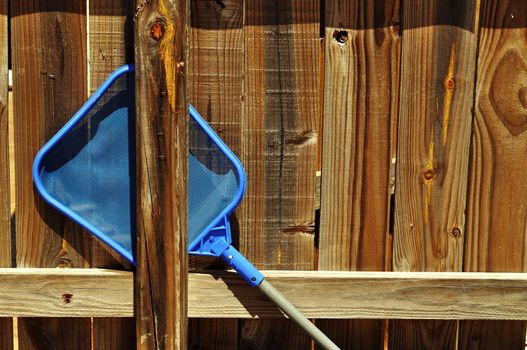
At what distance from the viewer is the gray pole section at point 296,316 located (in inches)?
92.5

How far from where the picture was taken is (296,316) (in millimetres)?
2350

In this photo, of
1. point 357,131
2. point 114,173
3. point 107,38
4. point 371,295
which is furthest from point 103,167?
point 371,295

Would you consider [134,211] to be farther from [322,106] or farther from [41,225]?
[322,106]

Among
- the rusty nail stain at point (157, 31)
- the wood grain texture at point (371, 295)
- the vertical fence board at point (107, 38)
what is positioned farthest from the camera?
the wood grain texture at point (371, 295)

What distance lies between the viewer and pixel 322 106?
7.98ft

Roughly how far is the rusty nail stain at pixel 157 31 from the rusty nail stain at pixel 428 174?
3.32ft

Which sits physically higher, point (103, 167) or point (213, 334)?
point (103, 167)

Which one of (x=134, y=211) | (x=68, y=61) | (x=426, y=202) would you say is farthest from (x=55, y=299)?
(x=426, y=202)

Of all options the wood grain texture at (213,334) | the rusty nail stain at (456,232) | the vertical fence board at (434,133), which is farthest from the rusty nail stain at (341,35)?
the wood grain texture at (213,334)

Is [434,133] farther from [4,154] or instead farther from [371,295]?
[4,154]

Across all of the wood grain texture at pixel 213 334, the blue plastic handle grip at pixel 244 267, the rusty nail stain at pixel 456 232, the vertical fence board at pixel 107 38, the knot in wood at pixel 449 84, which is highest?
the vertical fence board at pixel 107 38

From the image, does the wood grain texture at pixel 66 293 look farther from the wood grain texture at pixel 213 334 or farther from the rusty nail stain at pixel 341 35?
the rusty nail stain at pixel 341 35

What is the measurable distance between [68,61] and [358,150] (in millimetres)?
1021

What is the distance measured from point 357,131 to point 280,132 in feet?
0.87
